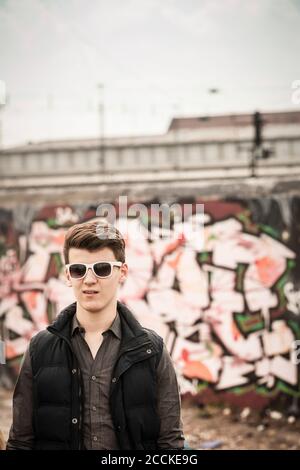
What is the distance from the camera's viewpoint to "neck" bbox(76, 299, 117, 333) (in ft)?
6.72

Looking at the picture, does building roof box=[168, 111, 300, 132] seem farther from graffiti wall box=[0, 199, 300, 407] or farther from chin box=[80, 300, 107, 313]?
chin box=[80, 300, 107, 313]

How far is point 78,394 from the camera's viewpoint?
76.8 inches

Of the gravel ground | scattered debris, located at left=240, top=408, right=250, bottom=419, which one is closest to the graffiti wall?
scattered debris, located at left=240, top=408, right=250, bottom=419

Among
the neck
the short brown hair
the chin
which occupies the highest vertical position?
the short brown hair

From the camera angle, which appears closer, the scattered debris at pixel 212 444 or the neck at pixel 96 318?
the neck at pixel 96 318

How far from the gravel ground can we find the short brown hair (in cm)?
407

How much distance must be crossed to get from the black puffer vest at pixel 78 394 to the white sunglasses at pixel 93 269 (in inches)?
9.2

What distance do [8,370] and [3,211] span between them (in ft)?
7.23

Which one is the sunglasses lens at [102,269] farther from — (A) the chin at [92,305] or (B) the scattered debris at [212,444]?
(B) the scattered debris at [212,444]

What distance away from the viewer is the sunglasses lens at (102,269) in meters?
2.01

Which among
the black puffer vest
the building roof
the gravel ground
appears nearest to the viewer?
the black puffer vest

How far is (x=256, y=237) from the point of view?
21.5 feet

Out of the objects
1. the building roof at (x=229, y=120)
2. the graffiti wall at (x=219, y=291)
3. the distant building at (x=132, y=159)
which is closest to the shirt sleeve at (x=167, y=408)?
the graffiti wall at (x=219, y=291)

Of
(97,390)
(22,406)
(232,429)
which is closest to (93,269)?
(97,390)
